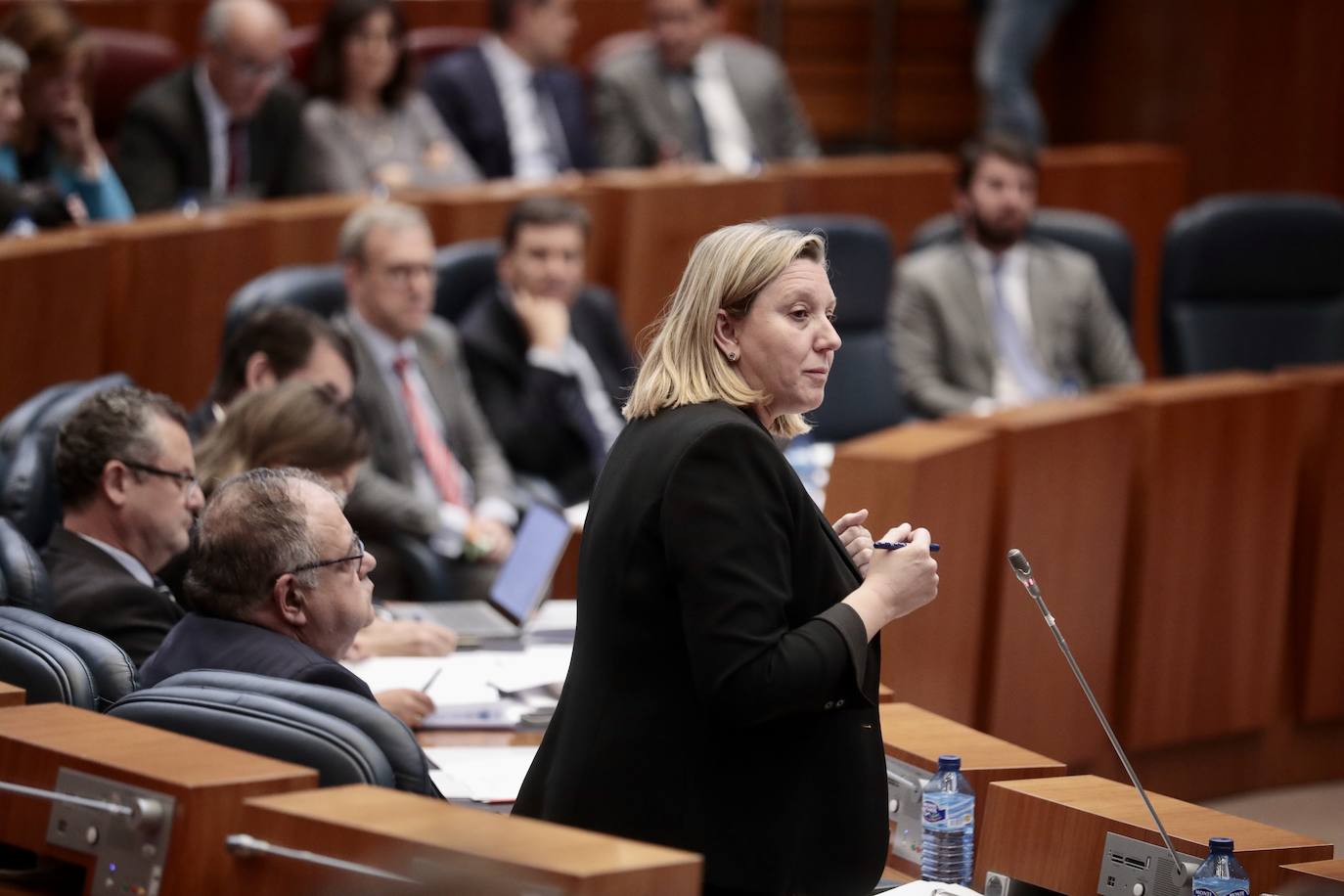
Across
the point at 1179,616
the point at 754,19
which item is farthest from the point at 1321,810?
the point at 754,19

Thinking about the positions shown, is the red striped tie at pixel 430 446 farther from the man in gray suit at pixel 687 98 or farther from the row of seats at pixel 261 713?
the row of seats at pixel 261 713

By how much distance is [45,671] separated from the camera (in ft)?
6.56

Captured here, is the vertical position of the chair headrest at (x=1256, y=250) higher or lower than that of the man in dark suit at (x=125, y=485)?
higher

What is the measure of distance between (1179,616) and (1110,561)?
251 millimetres

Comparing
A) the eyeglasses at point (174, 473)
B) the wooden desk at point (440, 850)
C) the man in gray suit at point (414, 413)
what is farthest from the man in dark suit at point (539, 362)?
the wooden desk at point (440, 850)

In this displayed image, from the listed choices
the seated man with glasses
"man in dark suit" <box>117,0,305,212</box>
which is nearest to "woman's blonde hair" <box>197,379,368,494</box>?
the seated man with glasses

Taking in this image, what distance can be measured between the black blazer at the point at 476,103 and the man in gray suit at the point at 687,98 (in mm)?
172

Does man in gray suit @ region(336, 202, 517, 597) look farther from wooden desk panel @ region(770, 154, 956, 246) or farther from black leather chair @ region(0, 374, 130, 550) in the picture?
wooden desk panel @ region(770, 154, 956, 246)

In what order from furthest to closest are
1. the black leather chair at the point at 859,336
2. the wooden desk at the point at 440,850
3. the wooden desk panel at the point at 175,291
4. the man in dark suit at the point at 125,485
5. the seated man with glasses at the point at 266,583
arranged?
the black leather chair at the point at 859,336, the wooden desk panel at the point at 175,291, the man in dark suit at the point at 125,485, the seated man with glasses at the point at 266,583, the wooden desk at the point at 440,850

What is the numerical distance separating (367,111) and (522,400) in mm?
1090

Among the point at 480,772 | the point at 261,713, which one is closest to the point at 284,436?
the point at 480,772

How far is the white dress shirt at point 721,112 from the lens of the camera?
5758 mm

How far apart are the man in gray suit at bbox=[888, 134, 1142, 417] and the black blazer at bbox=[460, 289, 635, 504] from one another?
0.97 metres

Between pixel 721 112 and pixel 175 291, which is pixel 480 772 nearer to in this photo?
pixel 175 291
